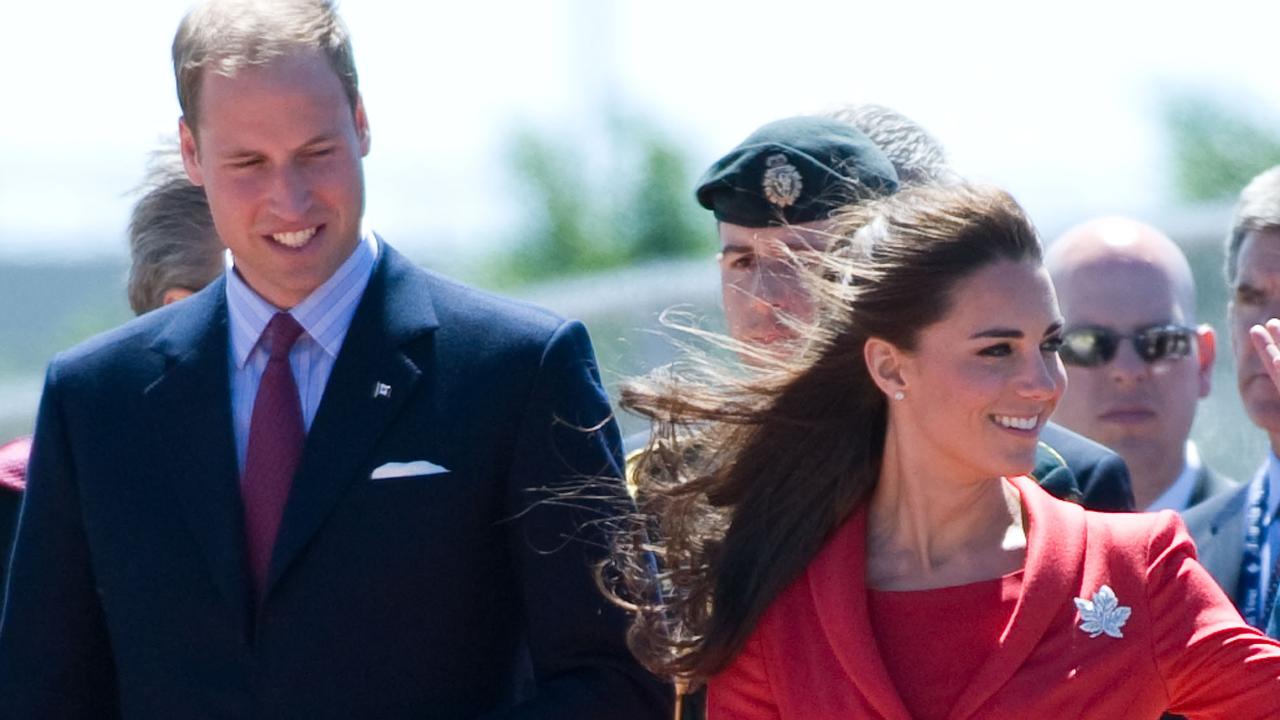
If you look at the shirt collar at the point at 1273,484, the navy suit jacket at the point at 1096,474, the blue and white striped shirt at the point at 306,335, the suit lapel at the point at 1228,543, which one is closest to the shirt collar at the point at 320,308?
the blue and white striped shirt at the point at 306,335

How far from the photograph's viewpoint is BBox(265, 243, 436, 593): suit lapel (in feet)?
10.4

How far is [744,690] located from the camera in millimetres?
3332

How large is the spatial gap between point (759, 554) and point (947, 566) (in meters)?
0.30

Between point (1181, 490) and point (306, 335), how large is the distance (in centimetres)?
264

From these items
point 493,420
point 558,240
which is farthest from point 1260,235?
point 558,240

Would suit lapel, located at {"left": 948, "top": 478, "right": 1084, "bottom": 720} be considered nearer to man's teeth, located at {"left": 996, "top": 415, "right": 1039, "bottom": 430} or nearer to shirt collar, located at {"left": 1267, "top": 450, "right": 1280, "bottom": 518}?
man's teeth, located at {"left": 996, "top": 415, "right": 1039, "bottom": 430}

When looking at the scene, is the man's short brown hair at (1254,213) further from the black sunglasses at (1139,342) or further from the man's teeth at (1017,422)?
the man's teeth at (1017,422)

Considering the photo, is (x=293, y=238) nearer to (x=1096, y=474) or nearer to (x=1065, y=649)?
(x=1065, y=649)

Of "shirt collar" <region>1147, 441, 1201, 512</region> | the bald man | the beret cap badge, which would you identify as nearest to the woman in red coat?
the beret cap badge

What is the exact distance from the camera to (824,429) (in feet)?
11.7

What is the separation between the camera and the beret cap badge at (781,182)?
12.7ft

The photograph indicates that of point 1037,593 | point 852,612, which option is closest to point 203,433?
point 852,612

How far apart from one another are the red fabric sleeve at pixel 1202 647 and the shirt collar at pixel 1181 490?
6.37 feet

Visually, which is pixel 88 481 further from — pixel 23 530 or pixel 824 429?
pixel 824 429
